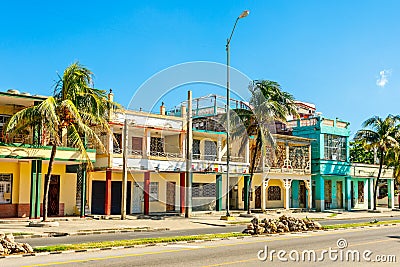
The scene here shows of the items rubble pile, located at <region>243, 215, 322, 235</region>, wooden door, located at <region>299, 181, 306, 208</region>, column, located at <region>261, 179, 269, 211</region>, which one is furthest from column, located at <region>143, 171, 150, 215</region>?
wooden door, located at <region>299, 181, 306, 208</region>

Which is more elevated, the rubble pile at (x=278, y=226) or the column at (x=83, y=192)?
the column at (x=83, y=192)

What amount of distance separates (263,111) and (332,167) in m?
16.3

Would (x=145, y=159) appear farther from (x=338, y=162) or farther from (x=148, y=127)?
(x=338, y=162)

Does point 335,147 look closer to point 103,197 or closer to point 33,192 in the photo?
point 103,197

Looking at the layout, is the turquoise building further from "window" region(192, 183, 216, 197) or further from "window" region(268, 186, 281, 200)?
"window" region(192, 183, 216, 197)

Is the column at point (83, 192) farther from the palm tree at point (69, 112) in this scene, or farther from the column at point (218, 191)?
the column at point (218, 191)

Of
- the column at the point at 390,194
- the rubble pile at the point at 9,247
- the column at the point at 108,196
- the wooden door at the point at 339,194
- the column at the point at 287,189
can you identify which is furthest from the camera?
the column at the point at 390,194

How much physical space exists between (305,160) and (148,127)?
16801 mm

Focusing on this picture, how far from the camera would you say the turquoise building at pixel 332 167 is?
148 ft

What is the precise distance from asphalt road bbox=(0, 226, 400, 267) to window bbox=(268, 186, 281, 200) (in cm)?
2554

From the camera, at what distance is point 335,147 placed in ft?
153

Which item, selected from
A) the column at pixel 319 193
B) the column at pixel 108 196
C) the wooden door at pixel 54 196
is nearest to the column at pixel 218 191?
the column at pixel 319 193

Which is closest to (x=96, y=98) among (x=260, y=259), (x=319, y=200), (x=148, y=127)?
(x=148, y=127)

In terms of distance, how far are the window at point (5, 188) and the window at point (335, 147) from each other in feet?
89.4
